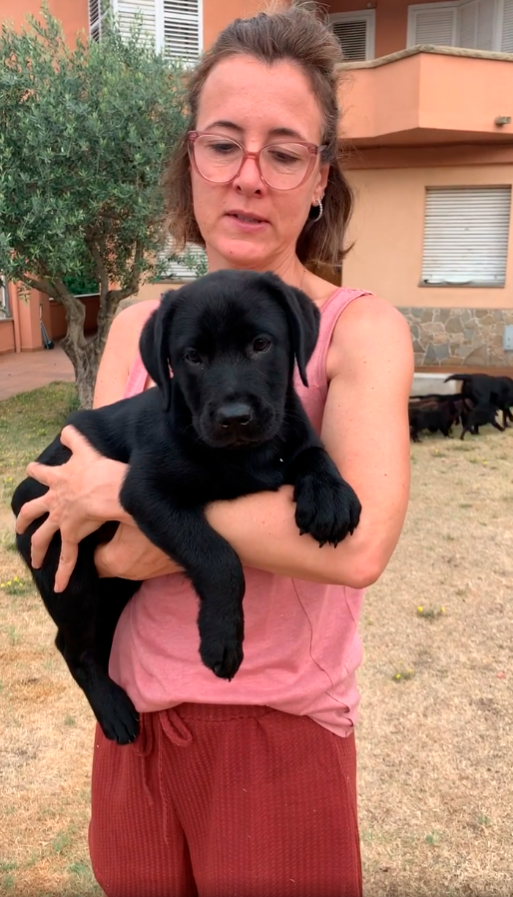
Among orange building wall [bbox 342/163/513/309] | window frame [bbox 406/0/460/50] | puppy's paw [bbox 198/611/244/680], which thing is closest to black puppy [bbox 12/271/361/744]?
puppy's paw [bbox 198/611/244/680]

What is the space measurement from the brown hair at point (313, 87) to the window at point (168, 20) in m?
13.2

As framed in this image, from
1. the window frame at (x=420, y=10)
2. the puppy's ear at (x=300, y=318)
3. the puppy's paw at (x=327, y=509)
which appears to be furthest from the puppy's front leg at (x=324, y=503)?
the window frame at (x=420, y=10)

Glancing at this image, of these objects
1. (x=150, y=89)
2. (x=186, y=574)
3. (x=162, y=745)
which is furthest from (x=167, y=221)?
(x=150, y=89)

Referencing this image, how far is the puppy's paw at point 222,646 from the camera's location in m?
1.51

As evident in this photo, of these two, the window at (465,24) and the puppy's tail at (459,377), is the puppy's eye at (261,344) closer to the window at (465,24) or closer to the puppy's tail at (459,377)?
the puppy's tail at (459,377)

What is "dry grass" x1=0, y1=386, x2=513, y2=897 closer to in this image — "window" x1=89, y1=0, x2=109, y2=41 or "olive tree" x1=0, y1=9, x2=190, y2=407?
"olive tree" x1=0, y1=9, x2=190, y2=407

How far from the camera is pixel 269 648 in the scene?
1615 mm

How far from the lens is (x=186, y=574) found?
5.33ft

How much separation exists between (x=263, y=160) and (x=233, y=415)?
63 cm

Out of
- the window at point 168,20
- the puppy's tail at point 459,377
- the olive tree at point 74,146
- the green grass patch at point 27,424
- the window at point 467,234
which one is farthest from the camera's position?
the window at point 168,20

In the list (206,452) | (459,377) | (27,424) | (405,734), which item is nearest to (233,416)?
(206,452)

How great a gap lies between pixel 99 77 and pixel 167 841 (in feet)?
31.7

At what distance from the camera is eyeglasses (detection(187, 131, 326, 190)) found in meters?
1.75

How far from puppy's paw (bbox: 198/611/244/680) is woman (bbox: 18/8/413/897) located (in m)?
0.08
